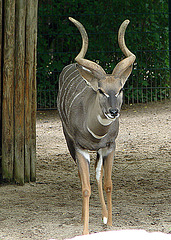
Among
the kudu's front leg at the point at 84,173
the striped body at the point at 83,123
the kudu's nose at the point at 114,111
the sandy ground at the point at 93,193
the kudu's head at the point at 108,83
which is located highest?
the kudu's head at the point at 108,83

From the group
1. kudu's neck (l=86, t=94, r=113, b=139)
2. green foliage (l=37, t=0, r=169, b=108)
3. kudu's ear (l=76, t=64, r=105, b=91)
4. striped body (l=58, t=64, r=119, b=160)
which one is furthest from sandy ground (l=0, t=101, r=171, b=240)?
green foliage (l=37, t=0, r=169, b=108)

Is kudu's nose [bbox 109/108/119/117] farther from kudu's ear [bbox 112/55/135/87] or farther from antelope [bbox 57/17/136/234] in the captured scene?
kudu's ear [bbox 112/55/135/87]

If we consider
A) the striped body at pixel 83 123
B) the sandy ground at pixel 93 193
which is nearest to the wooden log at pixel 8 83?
the sandy ground at pixel 93 193

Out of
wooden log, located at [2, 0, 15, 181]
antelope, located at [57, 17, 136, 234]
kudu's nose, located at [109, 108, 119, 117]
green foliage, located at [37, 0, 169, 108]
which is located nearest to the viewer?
kudu's nose, located at [109, 108, 119, 117]

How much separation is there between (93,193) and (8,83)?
1.35 m

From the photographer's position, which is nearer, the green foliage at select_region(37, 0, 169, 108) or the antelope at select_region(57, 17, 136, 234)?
the antelope at select_region(57, 17, 136, 234)

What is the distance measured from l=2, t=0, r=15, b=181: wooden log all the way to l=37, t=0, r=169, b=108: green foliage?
4.31 meters

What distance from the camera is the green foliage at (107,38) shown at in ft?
29.3

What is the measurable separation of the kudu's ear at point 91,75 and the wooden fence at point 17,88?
137 cm

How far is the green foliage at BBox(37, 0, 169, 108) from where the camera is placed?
8922 millimetres

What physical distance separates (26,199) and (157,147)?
7.87ft

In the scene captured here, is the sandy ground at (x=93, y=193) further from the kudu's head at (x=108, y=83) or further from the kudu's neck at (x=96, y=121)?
the kudu's head at (x=108, y=83)

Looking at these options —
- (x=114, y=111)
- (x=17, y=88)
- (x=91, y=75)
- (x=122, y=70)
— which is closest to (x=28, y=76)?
(x=17, y=88)

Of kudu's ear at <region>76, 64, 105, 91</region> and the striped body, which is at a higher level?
kudu's ear at <region>76, 64, 105, 91</region>
